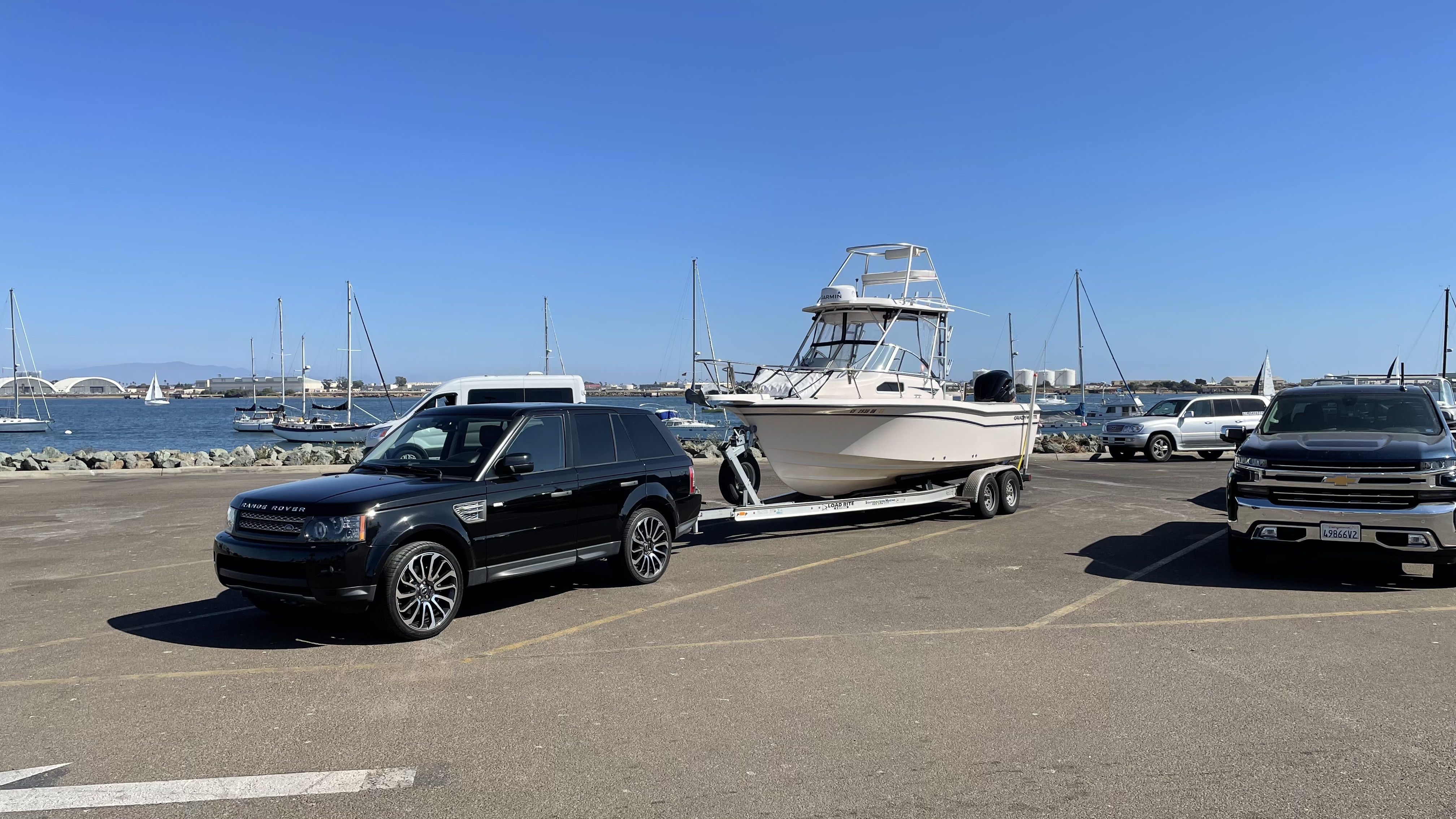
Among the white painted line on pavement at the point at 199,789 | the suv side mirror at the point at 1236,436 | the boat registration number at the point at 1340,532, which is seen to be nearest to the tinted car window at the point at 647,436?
the white painted line on pavement at the point at 199,789

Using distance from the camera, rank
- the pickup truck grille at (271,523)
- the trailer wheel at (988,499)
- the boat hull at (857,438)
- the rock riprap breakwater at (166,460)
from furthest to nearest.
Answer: the rock riprap breakwater at (166,460) → the trailer wheel at (988,499) → the boat hull at (857,438) → the pickup truck grille at (271,523)

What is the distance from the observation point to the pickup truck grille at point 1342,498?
26.4ft

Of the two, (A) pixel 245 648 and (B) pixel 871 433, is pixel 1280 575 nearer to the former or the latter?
(B) pixel 871 433

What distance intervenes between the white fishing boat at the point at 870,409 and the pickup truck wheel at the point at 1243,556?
4178 millimetres

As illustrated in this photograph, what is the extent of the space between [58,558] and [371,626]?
5492mm

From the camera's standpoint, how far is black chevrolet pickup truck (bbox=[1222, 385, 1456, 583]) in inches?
314

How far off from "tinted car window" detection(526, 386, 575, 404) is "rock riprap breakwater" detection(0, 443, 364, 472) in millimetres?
5141

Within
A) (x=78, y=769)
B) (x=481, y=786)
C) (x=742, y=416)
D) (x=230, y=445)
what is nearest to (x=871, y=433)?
(x=742, y=416)

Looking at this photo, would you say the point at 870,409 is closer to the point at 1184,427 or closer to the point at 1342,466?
the point at 1342,466

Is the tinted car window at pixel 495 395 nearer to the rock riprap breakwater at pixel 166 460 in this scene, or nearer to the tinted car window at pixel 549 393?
the tinted car window at pixel 549 393

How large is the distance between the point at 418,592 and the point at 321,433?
47235mm

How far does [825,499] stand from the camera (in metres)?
12.8

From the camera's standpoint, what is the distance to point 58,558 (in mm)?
10039

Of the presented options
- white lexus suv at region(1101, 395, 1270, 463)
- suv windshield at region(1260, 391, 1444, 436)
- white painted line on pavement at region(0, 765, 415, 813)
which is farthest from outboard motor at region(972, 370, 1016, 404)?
white lexus suv at region(1101, 395, 1270, 463)
